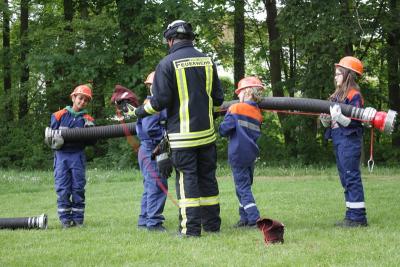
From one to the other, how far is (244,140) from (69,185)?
271 centimetres

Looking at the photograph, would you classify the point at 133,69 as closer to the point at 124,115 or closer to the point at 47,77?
the point at 47,77

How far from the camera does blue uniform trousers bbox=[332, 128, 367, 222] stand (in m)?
7.88

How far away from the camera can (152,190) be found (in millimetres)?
8219

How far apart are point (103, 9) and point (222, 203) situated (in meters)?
16.9

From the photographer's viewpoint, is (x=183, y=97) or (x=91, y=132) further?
(x=91, y=132)

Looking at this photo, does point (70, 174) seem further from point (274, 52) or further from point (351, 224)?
point (274, 52)

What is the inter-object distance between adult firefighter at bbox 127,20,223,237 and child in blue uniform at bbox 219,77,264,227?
913mm

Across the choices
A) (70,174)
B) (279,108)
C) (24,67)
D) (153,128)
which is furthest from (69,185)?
(24,67)

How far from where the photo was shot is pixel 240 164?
8.18 metres

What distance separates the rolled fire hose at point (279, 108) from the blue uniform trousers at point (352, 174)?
14.0 inches

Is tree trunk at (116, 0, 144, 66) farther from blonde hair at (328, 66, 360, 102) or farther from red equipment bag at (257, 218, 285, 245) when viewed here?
red equipment bag at (257, 218, 285, 245)

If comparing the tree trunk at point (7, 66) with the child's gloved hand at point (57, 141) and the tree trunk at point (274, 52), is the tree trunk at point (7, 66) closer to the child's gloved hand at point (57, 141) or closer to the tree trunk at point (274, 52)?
the tree trunk at point (274, 52)

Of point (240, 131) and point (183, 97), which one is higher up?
point (183, 97)

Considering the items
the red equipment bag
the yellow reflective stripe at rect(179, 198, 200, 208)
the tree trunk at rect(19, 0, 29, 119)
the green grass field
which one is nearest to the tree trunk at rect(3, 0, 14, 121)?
the tree trunk at rect(19, 0, 29, 119)
